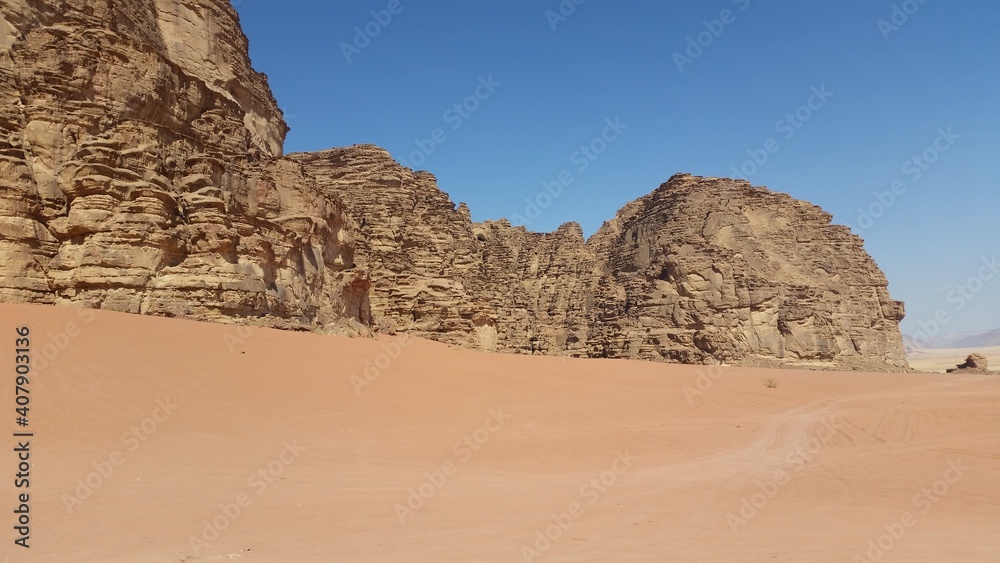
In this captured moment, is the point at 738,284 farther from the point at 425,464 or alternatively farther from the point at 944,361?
the point at 944,361

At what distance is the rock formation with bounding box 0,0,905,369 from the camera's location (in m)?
13.4

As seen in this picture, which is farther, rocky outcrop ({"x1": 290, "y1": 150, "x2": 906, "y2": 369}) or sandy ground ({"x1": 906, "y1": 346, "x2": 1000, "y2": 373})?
sandy ground ({"x1": 906, "y1": 346, "x2": 1000, "y2": 373})

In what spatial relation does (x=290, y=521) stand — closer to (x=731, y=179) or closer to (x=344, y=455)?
(x=344, y=455)

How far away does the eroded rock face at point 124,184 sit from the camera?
42.7 ft

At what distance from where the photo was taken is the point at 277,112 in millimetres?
26281

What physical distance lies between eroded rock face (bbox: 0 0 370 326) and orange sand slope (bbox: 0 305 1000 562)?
7.07 feet

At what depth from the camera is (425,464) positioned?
27.0 feet

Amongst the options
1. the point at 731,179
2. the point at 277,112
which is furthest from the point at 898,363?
the point at 277,112

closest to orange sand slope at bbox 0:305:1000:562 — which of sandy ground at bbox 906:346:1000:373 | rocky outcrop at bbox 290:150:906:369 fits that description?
rocky outcrop at bbox 290:150:906:369

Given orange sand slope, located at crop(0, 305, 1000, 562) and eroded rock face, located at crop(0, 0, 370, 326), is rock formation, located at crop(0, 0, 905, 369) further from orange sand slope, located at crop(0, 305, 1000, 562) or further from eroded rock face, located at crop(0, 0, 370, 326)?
orange sand slope, located at crop(0, 305, 1000, 562)

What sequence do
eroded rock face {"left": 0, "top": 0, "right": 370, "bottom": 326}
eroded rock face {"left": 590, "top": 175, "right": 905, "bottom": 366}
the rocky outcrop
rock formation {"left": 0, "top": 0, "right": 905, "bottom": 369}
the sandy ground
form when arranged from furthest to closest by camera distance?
the sandy ground
eroded rock face {"left": 590, "top": 175, "right": 905, "bottom": 366}
the rocky outcrop
rock formation {"left": 0, "top": 0, "right": 905, "bottom": 369}
eroded rock face {"left": 0, "top": 0, "right": 370, "bottom": 326}

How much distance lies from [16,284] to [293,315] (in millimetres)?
6764

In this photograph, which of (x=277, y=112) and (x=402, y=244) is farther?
(x=402, y=244)

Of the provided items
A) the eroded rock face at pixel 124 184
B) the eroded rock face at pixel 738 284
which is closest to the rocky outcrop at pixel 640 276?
the eroded rock face at pixel 738 284
